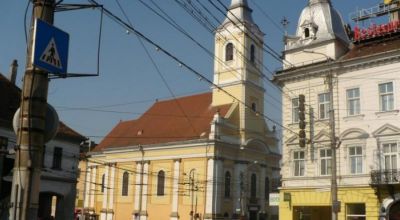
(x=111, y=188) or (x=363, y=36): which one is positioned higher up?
(x=363, y=36)

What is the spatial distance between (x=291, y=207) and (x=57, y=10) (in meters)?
26.6

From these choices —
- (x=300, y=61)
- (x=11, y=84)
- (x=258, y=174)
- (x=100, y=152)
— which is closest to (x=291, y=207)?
(x=300, y=61)

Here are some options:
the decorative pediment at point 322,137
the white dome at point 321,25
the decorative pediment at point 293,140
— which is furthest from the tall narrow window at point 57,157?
the decorative pediment at point 322,137

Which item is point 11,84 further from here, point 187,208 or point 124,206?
point 124,206

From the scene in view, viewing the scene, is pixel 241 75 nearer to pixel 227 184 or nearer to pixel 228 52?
pixel 228 52

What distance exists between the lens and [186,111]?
62.9 meters

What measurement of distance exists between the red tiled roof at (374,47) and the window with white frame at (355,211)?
8.85 m

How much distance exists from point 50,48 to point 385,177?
23.8 meters

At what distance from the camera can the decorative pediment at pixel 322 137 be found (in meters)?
30.0

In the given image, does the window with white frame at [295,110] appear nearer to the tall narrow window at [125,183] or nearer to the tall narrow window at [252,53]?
the tall narrow window at [252,53]

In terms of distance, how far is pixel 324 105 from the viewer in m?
30.8

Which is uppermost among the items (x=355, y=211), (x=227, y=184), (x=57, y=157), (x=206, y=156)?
(x=206, y=156)

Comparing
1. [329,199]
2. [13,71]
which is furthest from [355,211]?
[13,71]

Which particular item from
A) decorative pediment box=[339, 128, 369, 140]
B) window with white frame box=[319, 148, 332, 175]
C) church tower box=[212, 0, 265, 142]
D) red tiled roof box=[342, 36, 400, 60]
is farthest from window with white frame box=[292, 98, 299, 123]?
church tower box=[212, 0, 265, 142]
